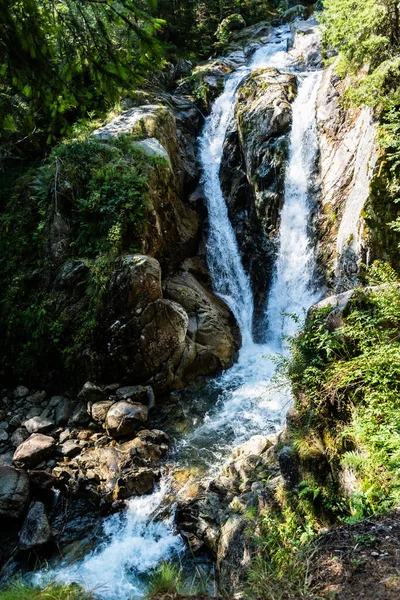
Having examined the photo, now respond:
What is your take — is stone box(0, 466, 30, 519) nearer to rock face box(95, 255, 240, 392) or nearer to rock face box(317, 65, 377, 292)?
rock face box(95, 255, 240, 392)

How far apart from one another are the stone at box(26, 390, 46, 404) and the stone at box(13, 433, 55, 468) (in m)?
1.41

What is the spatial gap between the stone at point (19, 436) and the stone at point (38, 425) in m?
0.11

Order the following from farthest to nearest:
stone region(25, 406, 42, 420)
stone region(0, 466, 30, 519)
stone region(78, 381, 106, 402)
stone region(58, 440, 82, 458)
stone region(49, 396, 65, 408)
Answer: stone region(49, 396, 65, 408) < stone region(78, 381, 106, 402) < stone region(25, 406, 42, 420) < stone region(58, 440, 82, 458) < stone region(0, 466, 30, 519)

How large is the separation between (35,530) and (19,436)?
236cm

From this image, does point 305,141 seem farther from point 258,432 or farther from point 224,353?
point 258,432

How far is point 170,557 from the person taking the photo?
17.8 ft

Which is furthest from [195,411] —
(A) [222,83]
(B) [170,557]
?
(A) [222,83]

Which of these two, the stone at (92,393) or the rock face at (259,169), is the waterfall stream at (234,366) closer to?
the rock face at (259,169)

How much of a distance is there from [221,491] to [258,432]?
6.49 feet

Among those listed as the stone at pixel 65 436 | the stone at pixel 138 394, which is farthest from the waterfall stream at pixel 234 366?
the stone at pixel 65 436

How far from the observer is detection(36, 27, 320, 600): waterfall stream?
5453mm

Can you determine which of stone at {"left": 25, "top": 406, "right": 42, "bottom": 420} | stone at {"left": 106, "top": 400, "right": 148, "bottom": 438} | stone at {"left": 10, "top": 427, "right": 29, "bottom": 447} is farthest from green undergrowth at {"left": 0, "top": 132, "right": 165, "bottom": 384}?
stone at {"left": 106, "top": 400, "right": 148, "bottom": 438}

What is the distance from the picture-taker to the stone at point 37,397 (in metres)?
8.68

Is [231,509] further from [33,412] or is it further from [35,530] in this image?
[33,412]
